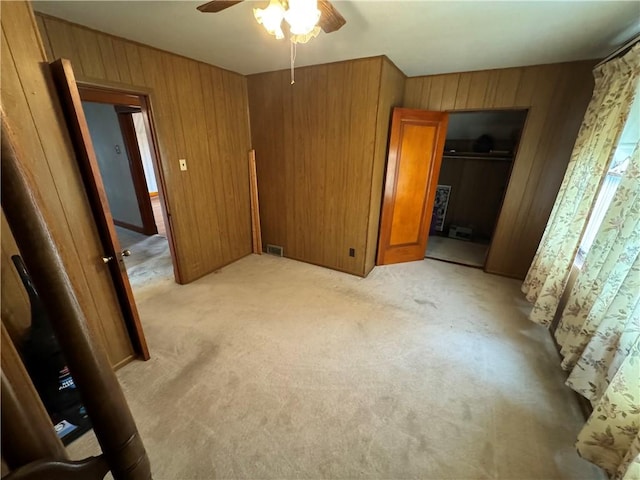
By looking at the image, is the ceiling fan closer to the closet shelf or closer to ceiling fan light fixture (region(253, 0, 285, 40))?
ceiling fan light fixture (region(253, 0, 285, 40))

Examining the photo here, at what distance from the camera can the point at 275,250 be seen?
3.71m

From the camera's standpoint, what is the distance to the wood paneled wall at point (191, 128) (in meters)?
1.94

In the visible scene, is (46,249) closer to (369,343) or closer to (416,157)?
(369,343)

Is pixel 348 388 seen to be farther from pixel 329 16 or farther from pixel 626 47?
pixel 626 47

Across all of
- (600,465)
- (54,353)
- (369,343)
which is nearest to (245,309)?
(369,343)

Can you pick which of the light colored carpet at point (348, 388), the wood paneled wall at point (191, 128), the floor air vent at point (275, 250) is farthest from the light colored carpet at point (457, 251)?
the wood paneled wall at point (191, 128)

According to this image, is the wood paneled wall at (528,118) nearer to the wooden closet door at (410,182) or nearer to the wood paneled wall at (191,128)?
the wooden closet door at (410,182)

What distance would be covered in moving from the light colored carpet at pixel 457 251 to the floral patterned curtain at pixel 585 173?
Answer: 114 cm

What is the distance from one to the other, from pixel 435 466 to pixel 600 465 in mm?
751

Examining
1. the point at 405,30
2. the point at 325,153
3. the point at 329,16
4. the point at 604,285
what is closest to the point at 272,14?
the point at 329,16

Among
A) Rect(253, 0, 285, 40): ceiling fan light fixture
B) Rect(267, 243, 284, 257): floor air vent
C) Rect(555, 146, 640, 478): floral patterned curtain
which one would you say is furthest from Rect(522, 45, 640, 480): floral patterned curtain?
Rect(267, 243, 284, 257): floor air vent

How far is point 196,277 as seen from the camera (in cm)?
302

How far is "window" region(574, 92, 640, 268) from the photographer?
1.83 meters

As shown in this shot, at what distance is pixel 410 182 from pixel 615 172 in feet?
5.50
